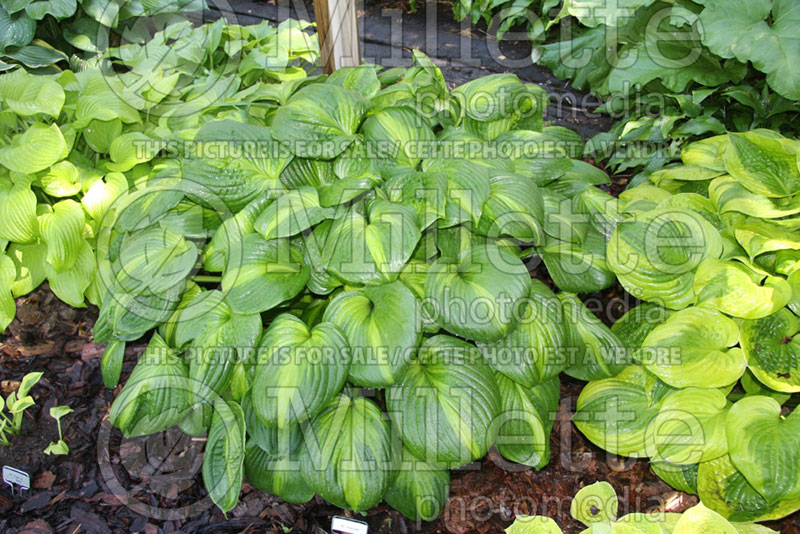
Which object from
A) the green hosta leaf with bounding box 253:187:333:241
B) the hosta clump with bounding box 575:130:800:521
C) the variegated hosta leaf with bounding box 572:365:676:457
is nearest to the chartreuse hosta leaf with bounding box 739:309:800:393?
the hosta clump with bounding box 575:130:800:521

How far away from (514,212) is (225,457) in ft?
2.88

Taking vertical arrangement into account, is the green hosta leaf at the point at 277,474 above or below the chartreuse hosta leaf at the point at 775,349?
below

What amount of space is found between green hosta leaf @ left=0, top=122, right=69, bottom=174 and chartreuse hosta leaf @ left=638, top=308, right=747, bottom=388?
65.4 inches

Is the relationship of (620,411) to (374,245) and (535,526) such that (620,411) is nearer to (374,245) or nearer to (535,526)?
(535,526)

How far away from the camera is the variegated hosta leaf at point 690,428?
1.28 metres

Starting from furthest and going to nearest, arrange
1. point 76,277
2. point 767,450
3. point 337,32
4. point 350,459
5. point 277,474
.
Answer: point 337,32 < point 76,277 < point 277,474 < point 350,459 < point 767,450

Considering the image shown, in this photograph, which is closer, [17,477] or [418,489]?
[418,489]

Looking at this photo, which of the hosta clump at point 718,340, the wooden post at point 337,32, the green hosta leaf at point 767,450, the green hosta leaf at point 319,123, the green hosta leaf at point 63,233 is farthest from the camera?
the wooden post at point 337,32

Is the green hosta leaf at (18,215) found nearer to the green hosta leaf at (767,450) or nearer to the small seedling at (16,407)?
the small seedling at (16,407)

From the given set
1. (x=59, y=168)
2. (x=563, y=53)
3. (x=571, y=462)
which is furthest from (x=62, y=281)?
(x=563, y=53)

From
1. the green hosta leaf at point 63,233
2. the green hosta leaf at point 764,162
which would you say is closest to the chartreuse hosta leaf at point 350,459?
the green hosta leaf at point 63,233

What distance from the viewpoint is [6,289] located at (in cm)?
171

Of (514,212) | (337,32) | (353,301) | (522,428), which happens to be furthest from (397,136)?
(337,32)

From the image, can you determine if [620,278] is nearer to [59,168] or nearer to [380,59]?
[59,168]
